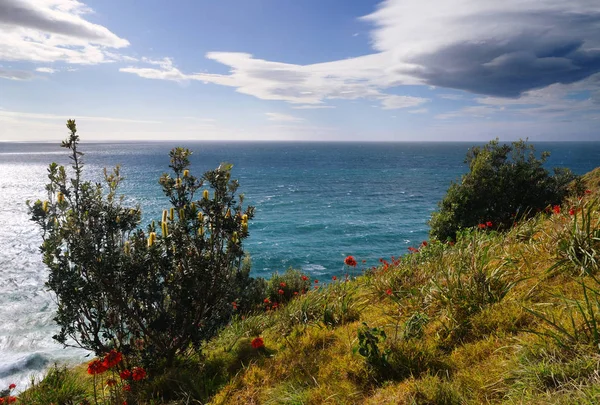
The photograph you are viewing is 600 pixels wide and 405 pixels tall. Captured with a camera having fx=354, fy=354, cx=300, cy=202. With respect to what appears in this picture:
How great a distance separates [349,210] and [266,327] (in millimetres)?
41774

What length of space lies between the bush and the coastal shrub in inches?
595

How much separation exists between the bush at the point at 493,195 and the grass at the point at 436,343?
37.8 ft

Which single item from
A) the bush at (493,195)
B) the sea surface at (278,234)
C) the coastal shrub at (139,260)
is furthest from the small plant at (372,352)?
the bush at (493,195)

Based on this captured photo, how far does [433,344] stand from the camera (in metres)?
4.78

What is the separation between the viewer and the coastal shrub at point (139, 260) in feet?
19.0

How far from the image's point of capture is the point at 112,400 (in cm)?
548

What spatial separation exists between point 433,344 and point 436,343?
0.06m

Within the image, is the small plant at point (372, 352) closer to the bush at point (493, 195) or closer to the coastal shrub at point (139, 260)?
the coastal shrub at point (139, 260)

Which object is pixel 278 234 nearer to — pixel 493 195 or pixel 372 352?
pixel 493 195

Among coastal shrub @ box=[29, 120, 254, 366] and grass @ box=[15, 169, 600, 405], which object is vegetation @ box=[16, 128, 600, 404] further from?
coastal shrub @ box=[29, 120, 254, 366]

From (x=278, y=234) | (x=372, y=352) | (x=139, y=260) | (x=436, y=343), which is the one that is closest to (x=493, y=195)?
(x=436, y=343)

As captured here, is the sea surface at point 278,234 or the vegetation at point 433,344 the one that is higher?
the vegetation at point 433,344

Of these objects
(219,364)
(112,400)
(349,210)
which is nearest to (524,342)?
(219,364)

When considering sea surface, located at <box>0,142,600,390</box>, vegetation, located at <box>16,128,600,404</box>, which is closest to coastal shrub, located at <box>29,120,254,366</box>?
vegetation, located at <box>16,128,600,404</box>
